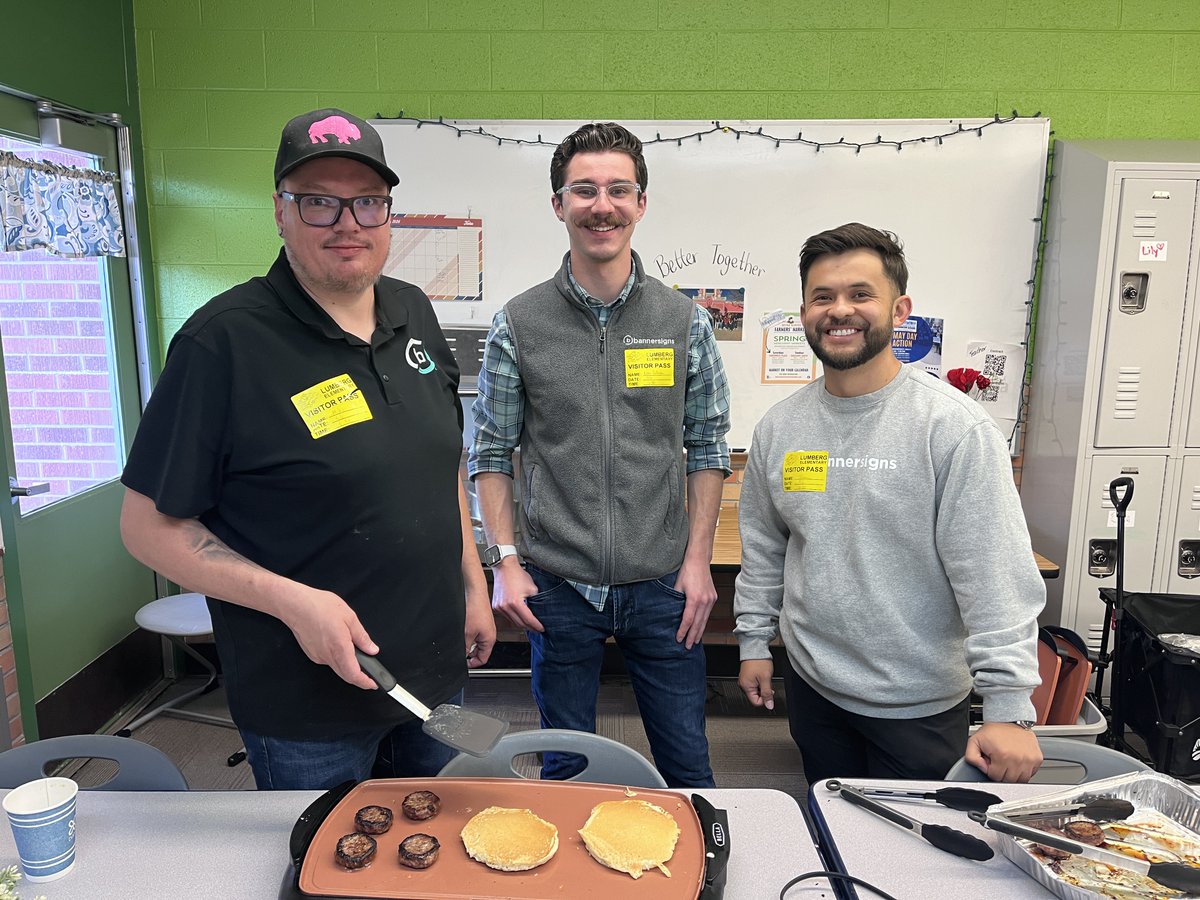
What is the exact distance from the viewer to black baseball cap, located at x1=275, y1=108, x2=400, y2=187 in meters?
1.21

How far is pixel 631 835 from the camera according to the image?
41.0 inches

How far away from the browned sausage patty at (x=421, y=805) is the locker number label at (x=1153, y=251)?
2.93 metres

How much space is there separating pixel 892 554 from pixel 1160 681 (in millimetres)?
1668

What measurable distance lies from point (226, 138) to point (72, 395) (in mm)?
1153

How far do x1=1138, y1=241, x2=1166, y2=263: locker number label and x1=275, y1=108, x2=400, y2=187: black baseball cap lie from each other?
2707 millimetres

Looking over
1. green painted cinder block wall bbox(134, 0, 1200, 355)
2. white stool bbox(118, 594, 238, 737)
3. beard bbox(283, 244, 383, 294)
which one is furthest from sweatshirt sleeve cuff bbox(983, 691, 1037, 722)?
green painted cinder block wall bbox(134, 0, 1200, 355)

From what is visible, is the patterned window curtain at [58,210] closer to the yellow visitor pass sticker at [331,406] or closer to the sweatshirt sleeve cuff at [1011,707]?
the yellow visitor pass sticker at [331,406]

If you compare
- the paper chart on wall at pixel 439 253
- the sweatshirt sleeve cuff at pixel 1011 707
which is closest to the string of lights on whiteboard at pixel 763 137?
the paper chart on wall at pixel 439 253

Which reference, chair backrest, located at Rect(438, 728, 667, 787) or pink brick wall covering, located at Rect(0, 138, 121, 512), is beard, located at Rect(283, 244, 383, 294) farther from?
pink brick wall covering, located at Rect(0, 138, 121, 512)

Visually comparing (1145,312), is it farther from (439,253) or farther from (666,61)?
(439,253)

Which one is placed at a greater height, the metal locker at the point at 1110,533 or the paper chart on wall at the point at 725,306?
the paper chart on wall at the point at 725,306

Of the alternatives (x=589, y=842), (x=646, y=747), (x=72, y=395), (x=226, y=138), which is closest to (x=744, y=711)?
(x=646, y=747)

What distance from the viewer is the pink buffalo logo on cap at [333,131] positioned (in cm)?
122

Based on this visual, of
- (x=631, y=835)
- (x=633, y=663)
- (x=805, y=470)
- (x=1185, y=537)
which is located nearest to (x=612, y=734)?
(x=633, y=663)
